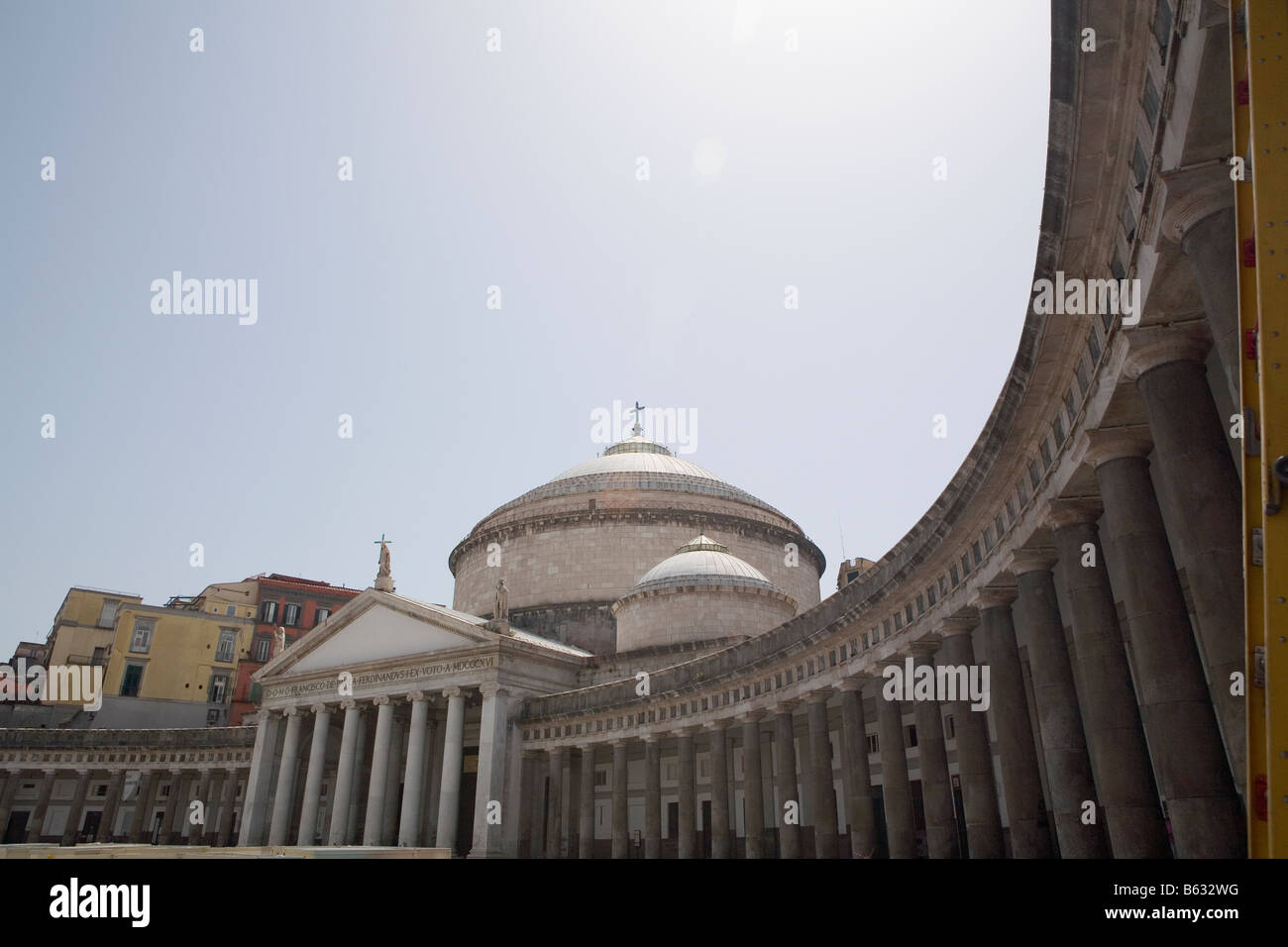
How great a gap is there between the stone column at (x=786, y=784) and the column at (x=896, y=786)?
5.09 meters

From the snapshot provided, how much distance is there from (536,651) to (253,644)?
119ft

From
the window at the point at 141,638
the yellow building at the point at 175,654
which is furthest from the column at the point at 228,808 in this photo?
the window at the point at 141,638

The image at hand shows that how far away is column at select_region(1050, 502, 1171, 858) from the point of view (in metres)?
12.3

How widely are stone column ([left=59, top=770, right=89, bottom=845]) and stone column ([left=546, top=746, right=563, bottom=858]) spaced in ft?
112

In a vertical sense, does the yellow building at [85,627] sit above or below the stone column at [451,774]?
above

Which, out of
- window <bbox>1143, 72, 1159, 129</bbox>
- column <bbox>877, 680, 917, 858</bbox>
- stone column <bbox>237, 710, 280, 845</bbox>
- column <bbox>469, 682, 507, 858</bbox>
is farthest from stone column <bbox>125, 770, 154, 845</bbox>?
window <bbox>1143, 72, 1159, 129</bbox>

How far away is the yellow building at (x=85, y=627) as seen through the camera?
64.4 metres

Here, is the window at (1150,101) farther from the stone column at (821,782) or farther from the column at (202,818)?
the column at (202,818)

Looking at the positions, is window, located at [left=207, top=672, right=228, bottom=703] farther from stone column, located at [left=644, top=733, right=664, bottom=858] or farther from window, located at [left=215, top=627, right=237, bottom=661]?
stone column, located at [left=644, top=733, right=664, bottom=858]

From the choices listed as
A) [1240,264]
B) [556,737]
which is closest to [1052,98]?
[1240,264]

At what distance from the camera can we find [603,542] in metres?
56.7

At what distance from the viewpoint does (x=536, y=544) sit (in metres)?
58.0

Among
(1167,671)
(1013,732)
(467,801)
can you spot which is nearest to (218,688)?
(467,801)
